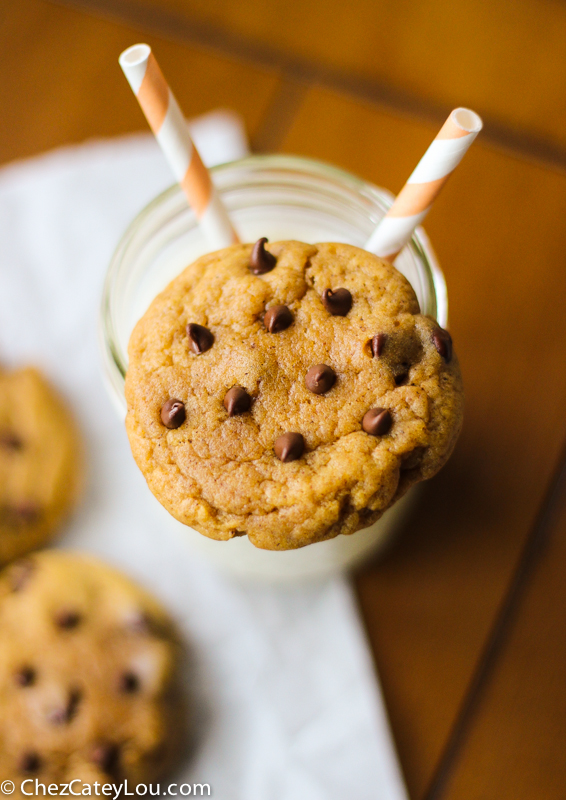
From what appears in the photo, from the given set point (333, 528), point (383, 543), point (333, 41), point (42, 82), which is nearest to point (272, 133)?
point (333, 41)

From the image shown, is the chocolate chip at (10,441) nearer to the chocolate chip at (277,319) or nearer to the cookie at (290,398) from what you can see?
the cookie at (290,398)

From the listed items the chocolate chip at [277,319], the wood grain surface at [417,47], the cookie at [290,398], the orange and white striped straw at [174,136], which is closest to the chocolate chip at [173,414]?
the cookie at [290,398]

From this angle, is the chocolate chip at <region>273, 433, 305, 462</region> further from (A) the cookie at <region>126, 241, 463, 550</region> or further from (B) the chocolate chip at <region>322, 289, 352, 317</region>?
(B) the chocolate chip at <region>322, 289, 352, 317</region>

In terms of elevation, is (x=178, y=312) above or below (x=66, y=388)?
above

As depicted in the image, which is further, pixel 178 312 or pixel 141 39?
pixel 141 39

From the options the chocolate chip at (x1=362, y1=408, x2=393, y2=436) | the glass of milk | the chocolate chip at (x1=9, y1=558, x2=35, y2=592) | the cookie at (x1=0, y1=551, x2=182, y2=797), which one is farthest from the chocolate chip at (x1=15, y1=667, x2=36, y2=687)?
the chocolate chip at (x1=362, y1=408, x2=393, y2=436)

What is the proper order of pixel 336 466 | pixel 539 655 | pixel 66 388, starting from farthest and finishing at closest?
pixel 66 388 < pixel 539 655 < pixel 336 466

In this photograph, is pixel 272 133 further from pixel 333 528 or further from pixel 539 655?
pixel 539 655

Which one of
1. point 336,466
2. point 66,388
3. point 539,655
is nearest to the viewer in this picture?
point 336,466

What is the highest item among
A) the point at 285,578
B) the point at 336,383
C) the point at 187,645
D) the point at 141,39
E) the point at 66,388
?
the point at 141,39
